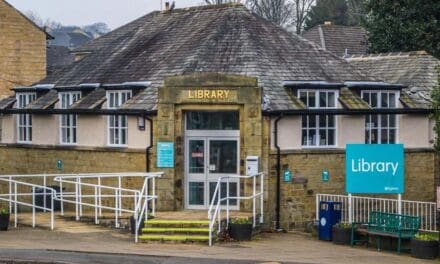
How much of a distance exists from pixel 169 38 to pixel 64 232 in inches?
413

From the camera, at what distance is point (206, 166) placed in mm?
25891

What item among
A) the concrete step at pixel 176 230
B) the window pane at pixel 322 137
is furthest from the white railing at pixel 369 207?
the concrete step at pixel 176 230

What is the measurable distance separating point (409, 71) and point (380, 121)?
183 inches

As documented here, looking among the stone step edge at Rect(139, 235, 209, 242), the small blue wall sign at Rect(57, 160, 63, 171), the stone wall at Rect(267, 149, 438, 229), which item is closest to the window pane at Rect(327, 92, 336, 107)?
the stone wall at Rect(267, 149, 438, 229)

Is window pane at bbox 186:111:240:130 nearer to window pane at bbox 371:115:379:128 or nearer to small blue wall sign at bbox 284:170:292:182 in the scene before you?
small blue wall sign at bbox 284:170:292:182

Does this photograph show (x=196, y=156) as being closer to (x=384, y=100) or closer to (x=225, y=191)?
(x=225, y=191)

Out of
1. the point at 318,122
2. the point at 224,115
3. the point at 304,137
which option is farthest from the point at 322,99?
the point at 224,115

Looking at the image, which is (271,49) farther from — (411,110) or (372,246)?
(372,246)

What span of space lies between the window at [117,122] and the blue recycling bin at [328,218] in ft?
24.6

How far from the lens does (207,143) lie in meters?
25.8

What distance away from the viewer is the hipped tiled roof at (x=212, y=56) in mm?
27109

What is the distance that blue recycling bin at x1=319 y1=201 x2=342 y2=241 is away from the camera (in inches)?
891

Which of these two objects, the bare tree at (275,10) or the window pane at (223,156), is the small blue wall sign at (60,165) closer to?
the window pane at (223,156)

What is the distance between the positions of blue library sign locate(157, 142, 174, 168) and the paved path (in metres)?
3.24
